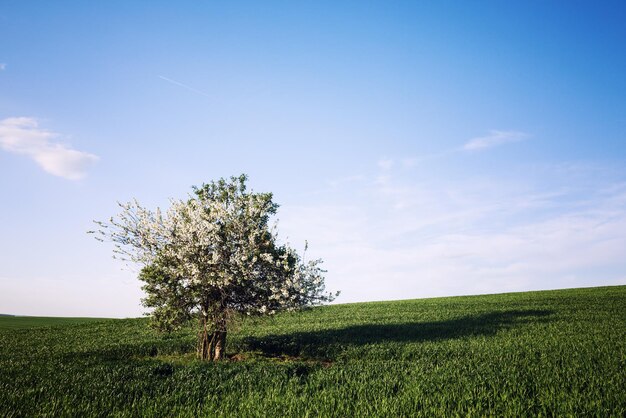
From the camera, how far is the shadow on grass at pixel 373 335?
74.1ft

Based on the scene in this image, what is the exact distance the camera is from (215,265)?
19.3 m

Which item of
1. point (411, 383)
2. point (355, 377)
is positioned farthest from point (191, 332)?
point (411, 383)

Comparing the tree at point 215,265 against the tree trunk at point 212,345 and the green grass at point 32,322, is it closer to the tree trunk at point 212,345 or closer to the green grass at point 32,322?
the tree trunk at point 212,345

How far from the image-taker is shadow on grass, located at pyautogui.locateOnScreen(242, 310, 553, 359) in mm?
22578

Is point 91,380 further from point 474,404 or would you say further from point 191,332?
point 191,332

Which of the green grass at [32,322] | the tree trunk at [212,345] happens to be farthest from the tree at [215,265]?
the green grass at [32,322]

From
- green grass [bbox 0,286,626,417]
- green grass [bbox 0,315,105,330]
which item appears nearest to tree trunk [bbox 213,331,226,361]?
green grass [bbox 0,286,626,417]

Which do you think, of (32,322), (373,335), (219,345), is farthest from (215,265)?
(32,322)

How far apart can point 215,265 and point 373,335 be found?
1306cm

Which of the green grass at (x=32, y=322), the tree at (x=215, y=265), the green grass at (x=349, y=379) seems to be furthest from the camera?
the green grass at (x=32, y=322)

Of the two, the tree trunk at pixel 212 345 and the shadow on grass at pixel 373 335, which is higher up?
the tree trunk at pixel 212 345

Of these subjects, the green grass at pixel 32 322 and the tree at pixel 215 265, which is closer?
the tree at pixel 215 265

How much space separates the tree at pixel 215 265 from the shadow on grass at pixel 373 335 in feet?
11.5

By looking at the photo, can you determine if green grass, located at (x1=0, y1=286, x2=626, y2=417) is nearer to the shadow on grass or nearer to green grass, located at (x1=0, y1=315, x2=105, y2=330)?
the shadow on grass
